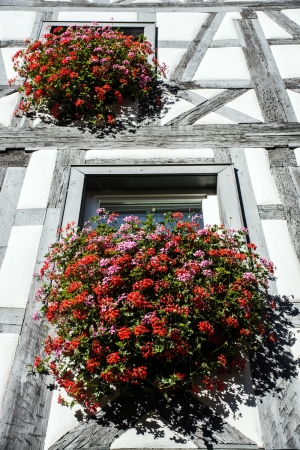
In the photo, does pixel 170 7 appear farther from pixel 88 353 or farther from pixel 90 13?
pixel 88 353

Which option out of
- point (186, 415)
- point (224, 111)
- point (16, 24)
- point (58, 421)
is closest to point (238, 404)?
point (186, 415)

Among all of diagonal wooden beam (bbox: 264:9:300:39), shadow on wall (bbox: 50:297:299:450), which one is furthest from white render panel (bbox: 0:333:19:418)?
diagonal wooden beam (bbox: 264:9:300:39)

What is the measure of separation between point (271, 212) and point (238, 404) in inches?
65.8

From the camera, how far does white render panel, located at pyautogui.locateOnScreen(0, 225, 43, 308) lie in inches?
139

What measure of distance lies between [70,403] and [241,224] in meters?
1.85

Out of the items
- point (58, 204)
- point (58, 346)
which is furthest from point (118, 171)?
point (58, 346)

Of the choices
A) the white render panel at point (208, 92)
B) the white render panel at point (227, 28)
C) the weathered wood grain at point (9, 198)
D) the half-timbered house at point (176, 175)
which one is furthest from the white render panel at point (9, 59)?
the white render panel at point (227, 28)

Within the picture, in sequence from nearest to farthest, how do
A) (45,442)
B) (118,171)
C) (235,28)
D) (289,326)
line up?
(45,442) → (289,326) → (118,171) → (235,28)

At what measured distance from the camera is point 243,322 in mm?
3143

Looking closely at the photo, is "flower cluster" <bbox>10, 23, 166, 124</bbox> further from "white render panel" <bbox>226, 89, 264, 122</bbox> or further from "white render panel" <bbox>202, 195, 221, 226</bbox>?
"white render panel" <bbox>202, 195, 221, 226</bbox>

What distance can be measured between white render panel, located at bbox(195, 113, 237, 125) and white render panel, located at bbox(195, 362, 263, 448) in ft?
8.59

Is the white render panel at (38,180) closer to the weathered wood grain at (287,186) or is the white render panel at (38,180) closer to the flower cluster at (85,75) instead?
the flower cluster at (85,75)

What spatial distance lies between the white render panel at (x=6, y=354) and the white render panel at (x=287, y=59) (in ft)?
13.1

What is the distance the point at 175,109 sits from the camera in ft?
16.4
